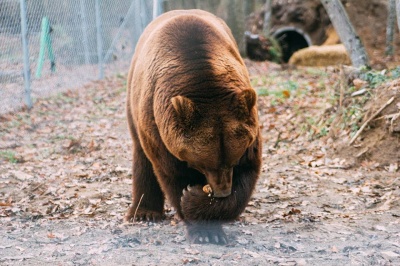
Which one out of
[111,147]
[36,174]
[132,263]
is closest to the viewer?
[132,263]

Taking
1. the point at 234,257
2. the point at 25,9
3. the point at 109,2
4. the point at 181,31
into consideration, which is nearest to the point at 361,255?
the point at 234,257

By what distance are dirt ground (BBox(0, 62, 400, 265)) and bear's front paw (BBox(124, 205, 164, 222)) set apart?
130mm

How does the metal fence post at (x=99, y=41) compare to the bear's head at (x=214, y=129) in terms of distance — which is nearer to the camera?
the bear's head at (x=214, y=129)

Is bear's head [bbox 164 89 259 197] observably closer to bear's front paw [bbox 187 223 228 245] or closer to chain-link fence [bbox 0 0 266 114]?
bear's front paw [bbox 187 223 228 245]

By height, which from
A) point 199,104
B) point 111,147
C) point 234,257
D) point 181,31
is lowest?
point 111,147

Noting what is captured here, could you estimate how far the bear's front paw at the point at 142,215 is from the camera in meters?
6.04

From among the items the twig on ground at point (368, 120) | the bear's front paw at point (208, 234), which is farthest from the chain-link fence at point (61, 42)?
the bear's front paw at point (208, 234)

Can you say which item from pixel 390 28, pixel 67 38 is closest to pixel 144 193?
pixel 67 38

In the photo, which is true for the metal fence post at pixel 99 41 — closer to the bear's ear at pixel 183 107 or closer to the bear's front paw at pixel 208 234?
the bear's front paw at pixel 208 234

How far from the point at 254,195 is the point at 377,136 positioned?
215 cm

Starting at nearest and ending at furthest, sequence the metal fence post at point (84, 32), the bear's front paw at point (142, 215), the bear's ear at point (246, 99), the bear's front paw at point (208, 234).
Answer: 1. the bear's ear at point (246, 99)
2. the bear's front paw at point (208, 234)
3. the bear's front paw at point (142, 215)
4. the metal fence post at point (84, 32)

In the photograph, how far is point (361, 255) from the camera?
4.55 metres

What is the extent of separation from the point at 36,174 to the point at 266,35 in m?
12.4

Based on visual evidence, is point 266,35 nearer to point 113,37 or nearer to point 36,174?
point 113,37
